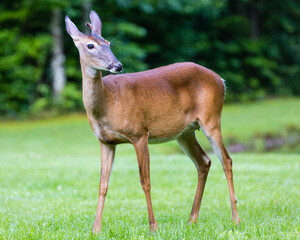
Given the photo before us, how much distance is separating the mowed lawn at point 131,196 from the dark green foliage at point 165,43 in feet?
19.0

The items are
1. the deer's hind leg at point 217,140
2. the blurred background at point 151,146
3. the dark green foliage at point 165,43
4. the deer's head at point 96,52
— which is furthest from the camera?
the dark green foliage at point 165,43

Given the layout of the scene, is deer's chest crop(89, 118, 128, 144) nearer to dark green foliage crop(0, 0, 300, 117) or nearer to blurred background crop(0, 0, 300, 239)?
blurred background crop(0, 0, 300, 239)

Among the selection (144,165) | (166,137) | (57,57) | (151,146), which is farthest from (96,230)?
(57,57)

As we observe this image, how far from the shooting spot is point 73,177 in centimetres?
949

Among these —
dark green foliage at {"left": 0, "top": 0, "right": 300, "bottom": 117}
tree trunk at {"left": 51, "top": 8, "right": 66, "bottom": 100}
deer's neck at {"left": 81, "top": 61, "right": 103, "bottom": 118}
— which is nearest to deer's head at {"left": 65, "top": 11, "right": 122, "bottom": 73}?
deer's neck at {"left": 81, "top": 61, "right": 103, "bottom": 118}

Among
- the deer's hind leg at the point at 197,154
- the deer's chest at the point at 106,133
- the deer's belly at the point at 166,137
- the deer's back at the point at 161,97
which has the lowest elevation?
the deer's hind leg at the point at 197,154

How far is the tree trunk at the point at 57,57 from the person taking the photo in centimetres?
2072

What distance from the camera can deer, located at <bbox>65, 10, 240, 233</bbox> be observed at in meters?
4.99

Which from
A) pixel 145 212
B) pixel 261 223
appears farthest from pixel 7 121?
pixel 261 223

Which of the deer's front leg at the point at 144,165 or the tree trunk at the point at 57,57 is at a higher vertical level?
the deer's front leg at the point at 144,165

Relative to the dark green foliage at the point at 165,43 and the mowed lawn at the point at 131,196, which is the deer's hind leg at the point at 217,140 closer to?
the mowed lawn at the point at 131,196

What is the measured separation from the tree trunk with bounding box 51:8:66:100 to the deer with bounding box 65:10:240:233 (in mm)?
15556

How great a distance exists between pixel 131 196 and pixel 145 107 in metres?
2.73

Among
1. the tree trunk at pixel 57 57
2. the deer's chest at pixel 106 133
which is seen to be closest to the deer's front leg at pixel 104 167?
the deer's chest at pixel 106 133
